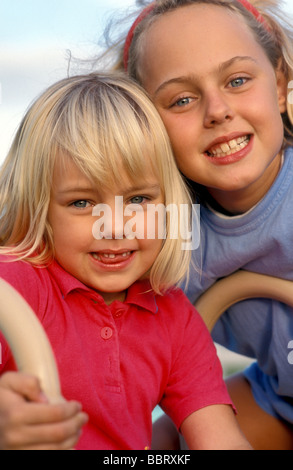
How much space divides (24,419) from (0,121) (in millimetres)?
817

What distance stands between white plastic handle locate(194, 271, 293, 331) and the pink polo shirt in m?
0.17

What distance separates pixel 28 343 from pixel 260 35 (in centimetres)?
84

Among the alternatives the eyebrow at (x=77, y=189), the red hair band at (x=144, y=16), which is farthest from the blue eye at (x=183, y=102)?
the eyebrow at (x=77, y=189)

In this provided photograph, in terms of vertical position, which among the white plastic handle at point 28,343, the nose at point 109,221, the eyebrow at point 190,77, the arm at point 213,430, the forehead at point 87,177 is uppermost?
the eyebrow at point 190,77

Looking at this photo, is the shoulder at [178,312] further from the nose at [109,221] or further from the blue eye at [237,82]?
the blue eye at [237,82]

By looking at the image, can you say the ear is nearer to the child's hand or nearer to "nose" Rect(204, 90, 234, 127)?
"nose" Rect(204, 90, 234, 127)

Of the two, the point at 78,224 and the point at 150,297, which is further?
the point at 150,297

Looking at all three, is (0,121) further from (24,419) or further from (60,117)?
(24,419)

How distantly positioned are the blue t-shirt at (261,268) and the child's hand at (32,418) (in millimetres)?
688

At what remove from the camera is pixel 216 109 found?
3.72 ft

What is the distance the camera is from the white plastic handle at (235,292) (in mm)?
Answer: 1270

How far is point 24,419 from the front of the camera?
0.65m

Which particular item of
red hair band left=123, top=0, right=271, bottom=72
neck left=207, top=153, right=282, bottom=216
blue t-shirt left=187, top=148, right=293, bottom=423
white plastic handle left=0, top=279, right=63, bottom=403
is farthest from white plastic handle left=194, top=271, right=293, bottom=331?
white plastic handle left=0, top=279, right=63, bottom=403
